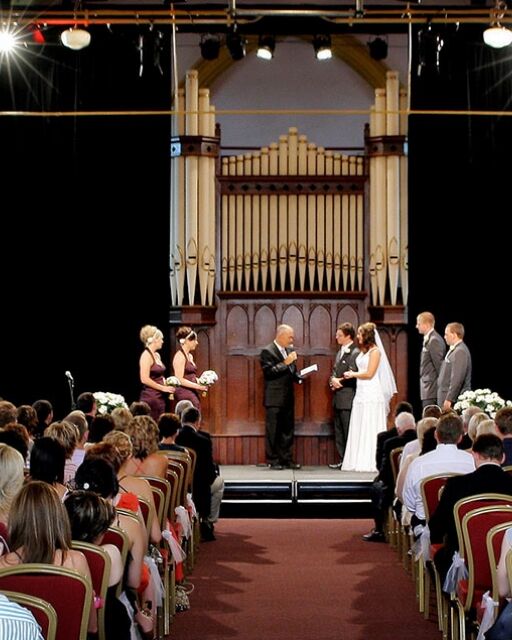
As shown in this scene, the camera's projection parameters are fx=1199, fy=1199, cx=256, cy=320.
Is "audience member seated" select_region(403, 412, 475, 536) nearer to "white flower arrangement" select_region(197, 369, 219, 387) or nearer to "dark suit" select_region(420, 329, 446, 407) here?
"dark suit" select_region(420, 329, 446, 407)

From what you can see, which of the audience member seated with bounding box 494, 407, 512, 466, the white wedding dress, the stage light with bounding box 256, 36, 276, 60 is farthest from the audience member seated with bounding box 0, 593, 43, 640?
the stage light with bounding box 256, 36, 276, 60

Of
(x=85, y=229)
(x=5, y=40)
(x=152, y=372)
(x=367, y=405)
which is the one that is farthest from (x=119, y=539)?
(x=85, y=229)

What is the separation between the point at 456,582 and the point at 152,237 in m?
8.60

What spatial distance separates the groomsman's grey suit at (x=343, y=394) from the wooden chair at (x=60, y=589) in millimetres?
9617

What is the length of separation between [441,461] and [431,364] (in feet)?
17.9

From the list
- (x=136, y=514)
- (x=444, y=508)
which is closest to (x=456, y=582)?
(x=444, y=508)

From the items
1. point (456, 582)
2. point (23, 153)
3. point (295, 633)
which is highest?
point (23, 153)

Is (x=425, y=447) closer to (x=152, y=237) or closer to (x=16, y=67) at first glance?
(x=152, y=237)

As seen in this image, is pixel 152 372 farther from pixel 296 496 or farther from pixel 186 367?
pixel 296 496

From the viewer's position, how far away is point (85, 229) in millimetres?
14359

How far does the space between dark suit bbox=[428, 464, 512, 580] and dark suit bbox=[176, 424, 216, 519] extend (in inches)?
156

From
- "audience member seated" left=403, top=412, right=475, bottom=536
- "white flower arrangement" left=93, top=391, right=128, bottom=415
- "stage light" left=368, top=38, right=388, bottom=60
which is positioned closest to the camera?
"audience member seated" left=403, top=412, right=475, bottom=536

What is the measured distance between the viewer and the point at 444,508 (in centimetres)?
650

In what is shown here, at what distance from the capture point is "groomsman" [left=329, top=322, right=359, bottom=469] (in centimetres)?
1366
